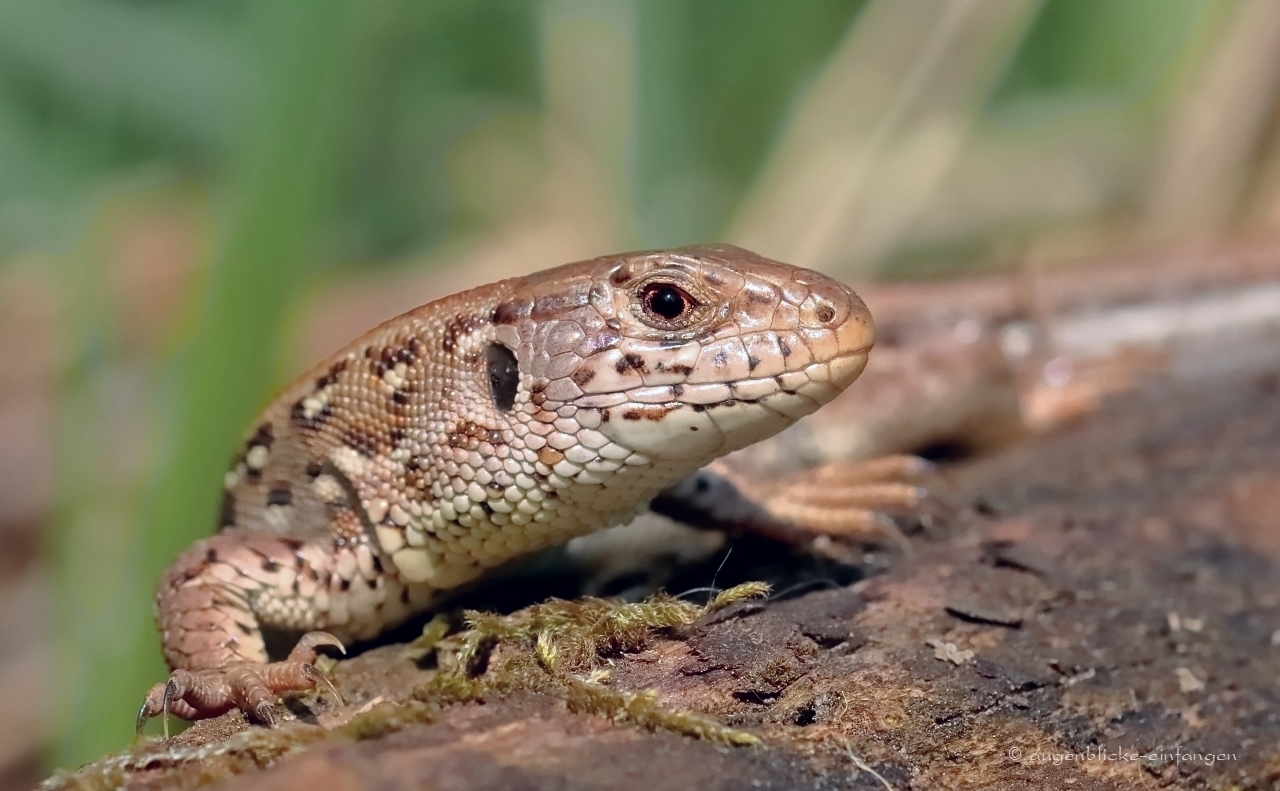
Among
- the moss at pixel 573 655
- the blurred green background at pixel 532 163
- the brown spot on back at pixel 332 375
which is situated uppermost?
the blurred green background at pixel 532 163

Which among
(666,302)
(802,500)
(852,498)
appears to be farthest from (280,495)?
(852,498)

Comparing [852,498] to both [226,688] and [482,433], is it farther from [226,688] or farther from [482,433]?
[226,688]

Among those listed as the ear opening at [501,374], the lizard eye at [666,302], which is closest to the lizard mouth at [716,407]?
the lizard eye at [666,302]

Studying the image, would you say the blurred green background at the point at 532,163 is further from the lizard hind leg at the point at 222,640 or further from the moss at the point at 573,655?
the moss at the point at 573,655

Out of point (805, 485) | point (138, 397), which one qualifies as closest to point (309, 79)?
point (805, 485)

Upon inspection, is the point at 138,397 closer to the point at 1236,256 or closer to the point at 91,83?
the point at 91,83

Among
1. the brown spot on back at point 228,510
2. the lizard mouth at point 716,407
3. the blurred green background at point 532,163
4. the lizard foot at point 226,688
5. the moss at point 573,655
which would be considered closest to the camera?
the moss at point 573,655
